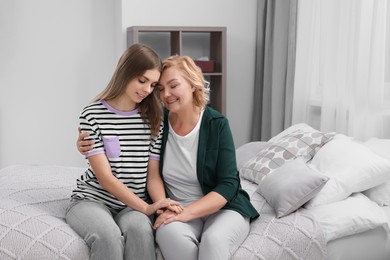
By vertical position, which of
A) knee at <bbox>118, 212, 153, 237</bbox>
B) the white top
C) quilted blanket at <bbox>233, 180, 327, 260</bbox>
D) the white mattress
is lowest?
the white mattress

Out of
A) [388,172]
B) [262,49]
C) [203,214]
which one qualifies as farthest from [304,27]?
[203,214]

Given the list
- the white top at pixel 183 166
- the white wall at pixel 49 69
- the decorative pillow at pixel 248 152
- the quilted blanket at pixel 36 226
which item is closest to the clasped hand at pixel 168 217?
the white top at pixel 183 166

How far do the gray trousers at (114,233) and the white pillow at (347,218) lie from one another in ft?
2.32

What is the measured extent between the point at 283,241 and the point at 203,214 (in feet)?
1.04

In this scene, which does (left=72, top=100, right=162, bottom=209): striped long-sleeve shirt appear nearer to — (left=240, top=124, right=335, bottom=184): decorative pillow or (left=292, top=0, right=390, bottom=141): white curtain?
(left=240, top=124, right=335, bottom=184): decorative pillow

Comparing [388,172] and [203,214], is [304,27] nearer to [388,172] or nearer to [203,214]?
[388,172]

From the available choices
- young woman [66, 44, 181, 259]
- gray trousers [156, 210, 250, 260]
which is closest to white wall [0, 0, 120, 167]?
young woman [66, 44, 181, 259]

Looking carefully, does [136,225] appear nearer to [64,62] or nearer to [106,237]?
[106,237]

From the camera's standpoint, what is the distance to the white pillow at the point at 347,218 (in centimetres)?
245

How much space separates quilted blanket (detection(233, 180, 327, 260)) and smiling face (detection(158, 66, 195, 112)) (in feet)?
1.84

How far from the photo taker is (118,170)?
7.83 ft

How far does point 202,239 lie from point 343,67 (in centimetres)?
186

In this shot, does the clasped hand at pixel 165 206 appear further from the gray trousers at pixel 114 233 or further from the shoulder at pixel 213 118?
the shoulder at pixel 213 118

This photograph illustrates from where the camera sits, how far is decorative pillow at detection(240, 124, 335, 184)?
3085 mm
